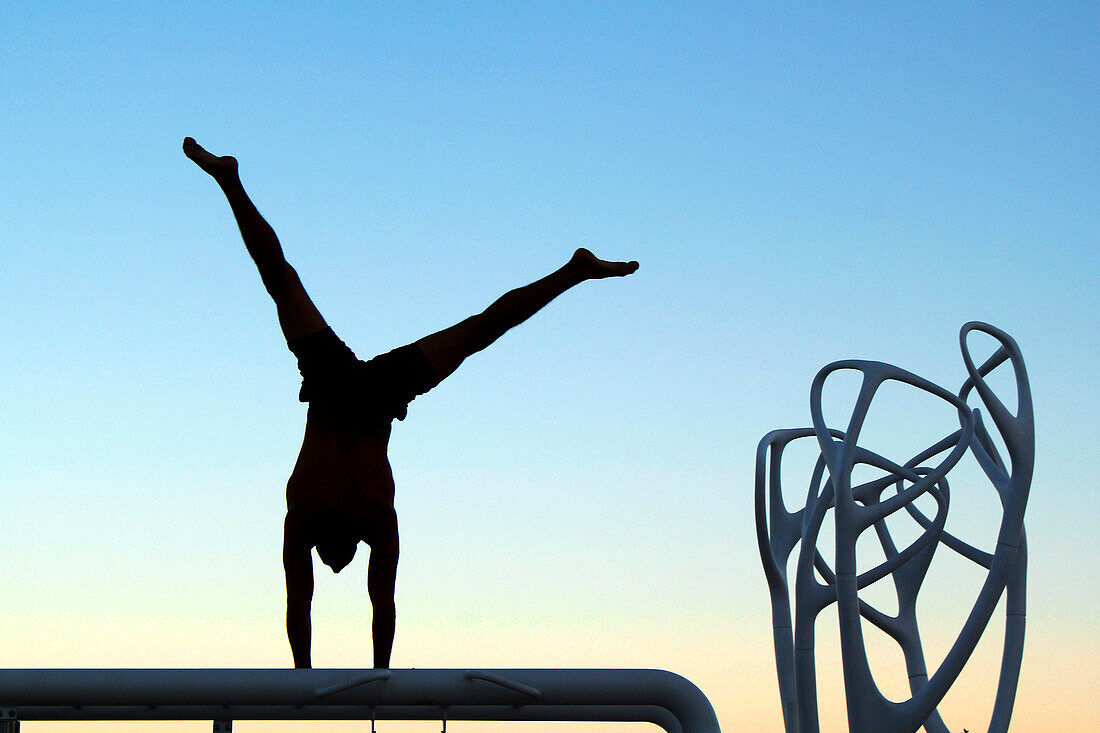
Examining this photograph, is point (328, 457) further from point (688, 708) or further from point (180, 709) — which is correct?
point (688, 708)

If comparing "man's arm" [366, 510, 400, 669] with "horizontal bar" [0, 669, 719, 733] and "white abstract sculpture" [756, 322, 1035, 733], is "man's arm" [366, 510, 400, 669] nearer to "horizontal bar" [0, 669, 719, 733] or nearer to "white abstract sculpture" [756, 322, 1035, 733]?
"horizontal bar" [0, 669, 719, 733]

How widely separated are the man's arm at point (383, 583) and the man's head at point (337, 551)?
118 millimetres

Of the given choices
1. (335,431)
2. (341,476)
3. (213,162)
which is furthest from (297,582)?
(213,162)

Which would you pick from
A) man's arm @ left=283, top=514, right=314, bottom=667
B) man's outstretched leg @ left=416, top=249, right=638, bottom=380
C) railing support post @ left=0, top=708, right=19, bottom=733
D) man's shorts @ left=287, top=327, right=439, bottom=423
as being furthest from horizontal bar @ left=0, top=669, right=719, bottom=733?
man's outstretched leg @ left=416, top=249, right=638, bottom=380

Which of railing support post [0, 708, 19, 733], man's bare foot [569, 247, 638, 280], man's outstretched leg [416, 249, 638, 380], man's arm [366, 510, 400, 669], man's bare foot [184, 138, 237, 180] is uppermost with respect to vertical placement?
man's bare foot [184, 138, 237, 180]

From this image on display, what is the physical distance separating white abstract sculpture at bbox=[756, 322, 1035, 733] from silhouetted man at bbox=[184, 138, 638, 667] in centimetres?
1015

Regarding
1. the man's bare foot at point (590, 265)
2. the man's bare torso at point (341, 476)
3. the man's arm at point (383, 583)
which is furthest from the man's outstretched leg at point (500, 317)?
the man's arm at point (383, 583)

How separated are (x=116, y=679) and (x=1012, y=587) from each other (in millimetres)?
14907

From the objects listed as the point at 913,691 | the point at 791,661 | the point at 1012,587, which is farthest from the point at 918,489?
the point at 913,691

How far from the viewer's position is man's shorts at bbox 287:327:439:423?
23.2 ft

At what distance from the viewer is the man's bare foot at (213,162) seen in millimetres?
6996

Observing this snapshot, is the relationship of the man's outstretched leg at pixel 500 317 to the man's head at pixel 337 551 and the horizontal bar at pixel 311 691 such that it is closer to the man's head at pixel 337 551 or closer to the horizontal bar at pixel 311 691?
the man's head at pixel 337 551

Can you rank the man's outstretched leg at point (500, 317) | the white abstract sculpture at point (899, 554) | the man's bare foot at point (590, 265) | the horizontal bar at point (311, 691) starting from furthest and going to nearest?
the white abstract sculpture at point (899, 554) < the man's bare foot at point (590, 265) < the man's outstretched leg at point (500, 317) < the horizontal bar at point (311, 691)

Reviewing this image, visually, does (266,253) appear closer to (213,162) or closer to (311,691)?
(213,162)
